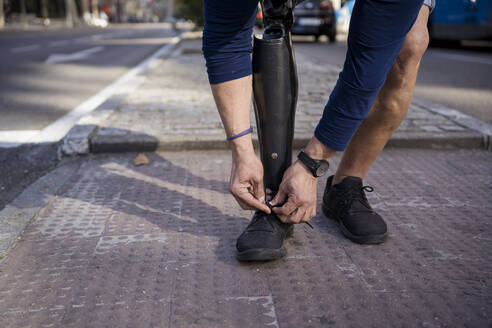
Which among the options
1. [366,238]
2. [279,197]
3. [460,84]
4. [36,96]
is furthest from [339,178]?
[460,84]

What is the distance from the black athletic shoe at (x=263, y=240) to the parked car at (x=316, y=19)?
48.2ft

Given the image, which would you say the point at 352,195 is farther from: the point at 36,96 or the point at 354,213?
the point at 36,96

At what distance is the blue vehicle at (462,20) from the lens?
32.5 ft

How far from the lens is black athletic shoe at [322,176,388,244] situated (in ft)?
5.71

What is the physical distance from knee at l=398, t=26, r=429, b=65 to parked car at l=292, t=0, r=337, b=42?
14448 millimetres

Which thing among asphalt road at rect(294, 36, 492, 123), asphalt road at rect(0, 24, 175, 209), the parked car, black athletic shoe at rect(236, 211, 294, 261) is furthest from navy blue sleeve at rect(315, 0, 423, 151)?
the parked car

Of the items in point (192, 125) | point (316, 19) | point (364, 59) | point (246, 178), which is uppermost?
point (316, 19)

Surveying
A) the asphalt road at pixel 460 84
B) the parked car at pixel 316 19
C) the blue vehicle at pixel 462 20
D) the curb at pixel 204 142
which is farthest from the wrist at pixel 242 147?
the parked car at pixel 316 19

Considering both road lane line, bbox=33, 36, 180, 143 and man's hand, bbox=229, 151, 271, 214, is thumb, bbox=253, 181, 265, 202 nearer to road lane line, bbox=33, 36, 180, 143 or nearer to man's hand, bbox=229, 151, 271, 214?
man's hand, bbox=229, 151, 271, 214

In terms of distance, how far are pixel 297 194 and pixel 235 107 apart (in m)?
0.36

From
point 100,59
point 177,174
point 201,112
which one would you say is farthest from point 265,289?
point 100,59

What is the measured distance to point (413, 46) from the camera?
5.36 feet

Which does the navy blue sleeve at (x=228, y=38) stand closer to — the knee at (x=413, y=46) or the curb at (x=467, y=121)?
the knee at (x=413, y=46)

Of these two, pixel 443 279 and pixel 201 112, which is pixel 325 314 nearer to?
pixel 443 279
